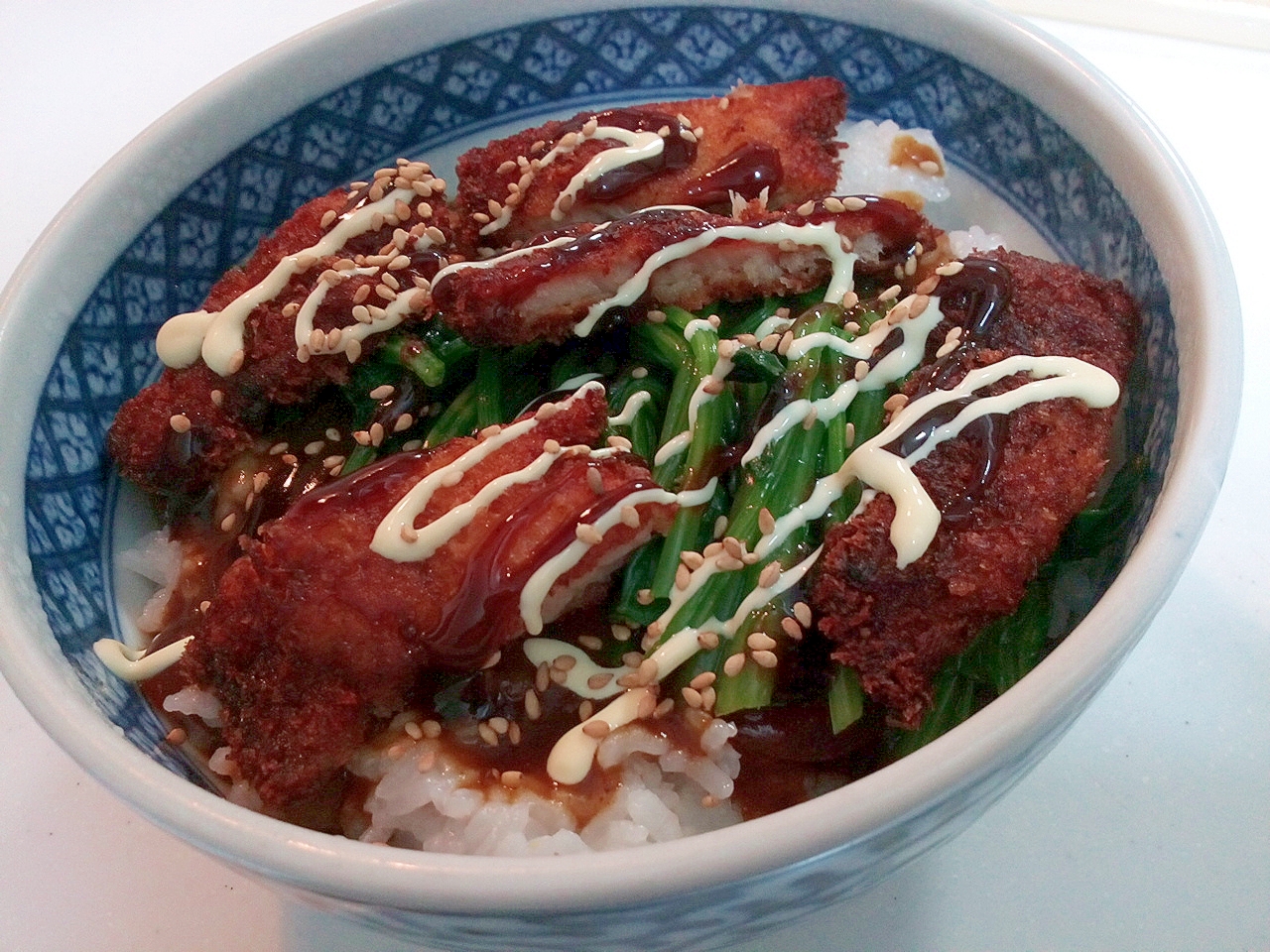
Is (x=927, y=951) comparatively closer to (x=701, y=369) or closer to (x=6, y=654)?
(x=701, y=369)

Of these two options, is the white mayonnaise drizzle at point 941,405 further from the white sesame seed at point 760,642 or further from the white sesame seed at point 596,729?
the white sesame seed at point 596,729

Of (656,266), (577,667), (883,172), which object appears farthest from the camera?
(883,172)

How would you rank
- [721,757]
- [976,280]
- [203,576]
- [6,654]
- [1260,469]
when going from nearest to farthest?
[6,654], [721,757], [976,280], [203,576], [1260,469]

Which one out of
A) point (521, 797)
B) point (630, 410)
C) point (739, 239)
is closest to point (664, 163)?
point (739, 239)

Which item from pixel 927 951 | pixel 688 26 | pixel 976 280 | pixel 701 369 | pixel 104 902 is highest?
pixel 688 26

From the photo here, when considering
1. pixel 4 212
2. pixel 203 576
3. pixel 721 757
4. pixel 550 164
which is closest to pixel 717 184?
pixel 550 164

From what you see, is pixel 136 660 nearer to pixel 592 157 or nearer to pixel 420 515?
pixel 420 515

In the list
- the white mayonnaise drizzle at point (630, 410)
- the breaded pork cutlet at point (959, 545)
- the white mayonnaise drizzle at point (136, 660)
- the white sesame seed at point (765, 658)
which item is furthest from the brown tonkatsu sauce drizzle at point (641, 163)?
the white mayonnaise drizzle at point (136, 660)
